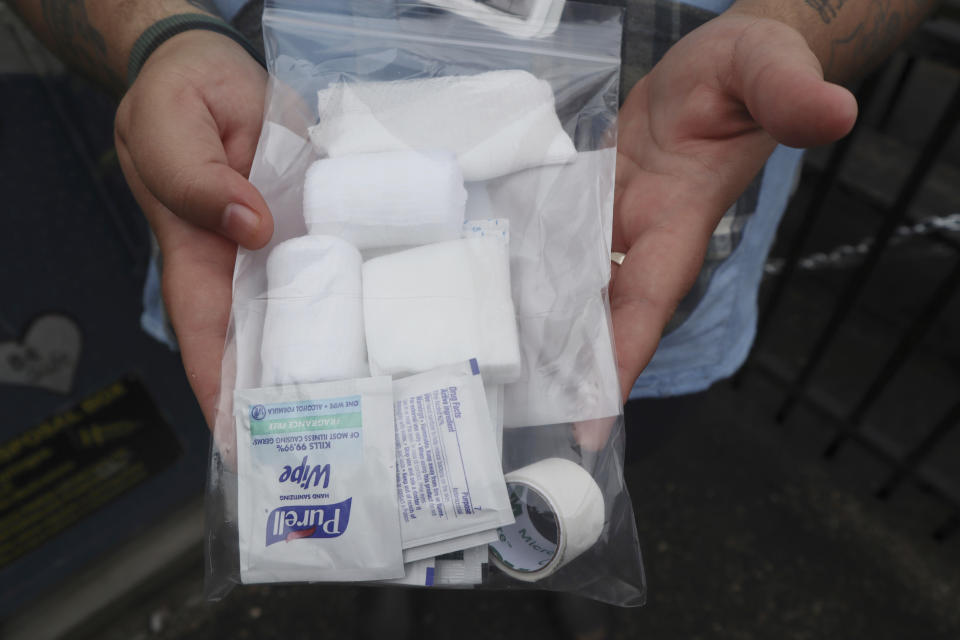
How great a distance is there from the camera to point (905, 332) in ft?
7.35

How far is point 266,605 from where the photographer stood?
204cm

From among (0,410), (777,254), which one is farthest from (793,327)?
(0,410)

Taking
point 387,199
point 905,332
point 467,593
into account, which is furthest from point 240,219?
point 905,332

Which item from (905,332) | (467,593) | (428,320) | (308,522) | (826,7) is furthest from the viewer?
(905,332)

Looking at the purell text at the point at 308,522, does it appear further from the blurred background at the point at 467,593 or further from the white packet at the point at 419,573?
the blurred background at the point at 467,593

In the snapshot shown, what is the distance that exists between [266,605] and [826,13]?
7.30 ft

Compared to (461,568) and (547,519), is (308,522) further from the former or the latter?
(547,519)

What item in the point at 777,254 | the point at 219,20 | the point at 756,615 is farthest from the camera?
the point at 777,254

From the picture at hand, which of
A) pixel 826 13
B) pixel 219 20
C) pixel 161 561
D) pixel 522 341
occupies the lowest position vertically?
pixel 161 561

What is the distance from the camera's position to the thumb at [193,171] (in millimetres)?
939

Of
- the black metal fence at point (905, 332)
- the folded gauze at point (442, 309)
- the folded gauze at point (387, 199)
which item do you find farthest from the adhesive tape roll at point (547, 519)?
the black metal fence at point (905, 332)

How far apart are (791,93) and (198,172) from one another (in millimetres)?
878

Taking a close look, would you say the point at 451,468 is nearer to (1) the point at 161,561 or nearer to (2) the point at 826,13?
(2) the point at 826,13

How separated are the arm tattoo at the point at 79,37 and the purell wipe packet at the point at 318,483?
932mm
